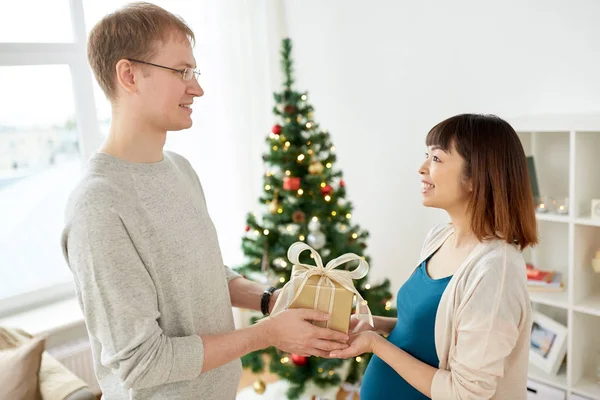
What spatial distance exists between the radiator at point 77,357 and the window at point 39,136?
413 mm

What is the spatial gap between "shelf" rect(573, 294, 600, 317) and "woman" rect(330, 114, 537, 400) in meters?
1.30

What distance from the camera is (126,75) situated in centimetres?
130

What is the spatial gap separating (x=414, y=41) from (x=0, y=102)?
8.13ft

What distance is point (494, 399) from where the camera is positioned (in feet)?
4.78

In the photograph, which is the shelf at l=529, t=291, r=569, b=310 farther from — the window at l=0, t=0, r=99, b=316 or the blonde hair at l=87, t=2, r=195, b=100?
the window at l=0, t=0, r=99, b=316

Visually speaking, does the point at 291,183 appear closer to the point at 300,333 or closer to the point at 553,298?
the point at 553,298

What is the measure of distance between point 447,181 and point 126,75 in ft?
2.94

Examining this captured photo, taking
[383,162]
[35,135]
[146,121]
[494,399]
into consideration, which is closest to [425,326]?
[494,399]

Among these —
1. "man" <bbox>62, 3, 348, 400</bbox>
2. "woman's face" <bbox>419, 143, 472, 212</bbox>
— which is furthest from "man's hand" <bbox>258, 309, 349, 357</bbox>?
"woman's face" <bbox>419, 143, 472, 212</bbox>

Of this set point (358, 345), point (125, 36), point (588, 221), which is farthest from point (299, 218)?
point (125, 36)

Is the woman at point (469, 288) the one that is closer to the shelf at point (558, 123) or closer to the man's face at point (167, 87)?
the man's face at point (167, 87)

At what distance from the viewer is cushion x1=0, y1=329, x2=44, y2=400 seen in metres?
2.14

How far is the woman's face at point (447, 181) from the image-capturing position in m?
1.51

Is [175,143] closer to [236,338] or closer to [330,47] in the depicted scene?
[330,47]
